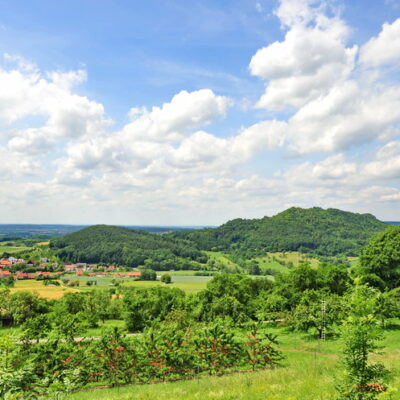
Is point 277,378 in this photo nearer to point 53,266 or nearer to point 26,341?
point 26,341

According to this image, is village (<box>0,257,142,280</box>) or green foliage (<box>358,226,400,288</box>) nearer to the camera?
green foliage (<box>358,226,400,288</box>)

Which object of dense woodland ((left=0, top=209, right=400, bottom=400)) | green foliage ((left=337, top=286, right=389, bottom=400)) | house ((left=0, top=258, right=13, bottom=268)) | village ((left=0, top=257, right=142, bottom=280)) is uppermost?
green foliage ((left=337, top=286, right=389, bottom=400))

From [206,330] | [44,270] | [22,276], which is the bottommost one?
[44,270]

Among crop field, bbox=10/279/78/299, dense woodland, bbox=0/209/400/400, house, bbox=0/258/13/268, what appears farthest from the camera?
house, bbox=0/258/13/268

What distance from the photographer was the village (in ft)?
373

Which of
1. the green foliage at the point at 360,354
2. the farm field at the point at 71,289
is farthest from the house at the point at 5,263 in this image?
the green foliage at the point at 360,354

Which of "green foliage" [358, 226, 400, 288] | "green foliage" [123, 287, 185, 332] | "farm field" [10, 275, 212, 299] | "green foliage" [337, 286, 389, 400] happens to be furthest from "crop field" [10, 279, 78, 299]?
"green foliage" [337, 286, 389, 400]

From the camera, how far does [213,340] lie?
16469mm

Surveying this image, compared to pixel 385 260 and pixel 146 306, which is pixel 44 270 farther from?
pixel 385 260

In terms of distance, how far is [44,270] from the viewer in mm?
130875

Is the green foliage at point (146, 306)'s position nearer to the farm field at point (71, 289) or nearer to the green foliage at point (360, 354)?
the green foliage at point (360, 354)

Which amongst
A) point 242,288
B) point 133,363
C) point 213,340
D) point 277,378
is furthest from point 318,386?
point 242,288

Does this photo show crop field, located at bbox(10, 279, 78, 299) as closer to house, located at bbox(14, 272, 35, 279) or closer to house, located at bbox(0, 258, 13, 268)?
house, located at bbox(14, 272, 35, 279)

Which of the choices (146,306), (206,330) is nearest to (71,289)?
(146,306)
